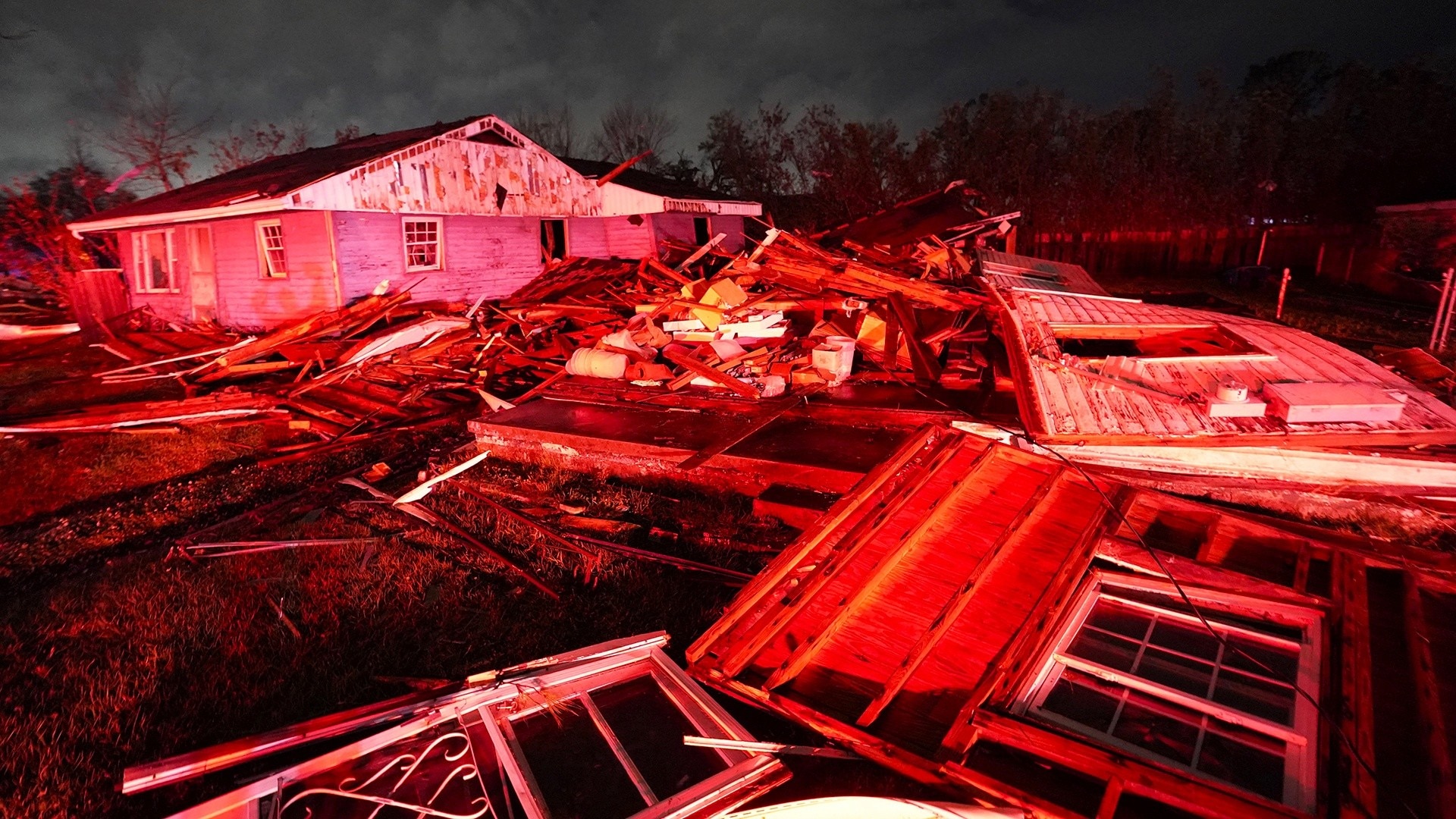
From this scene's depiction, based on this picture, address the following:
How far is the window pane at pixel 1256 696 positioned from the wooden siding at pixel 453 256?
1387cm

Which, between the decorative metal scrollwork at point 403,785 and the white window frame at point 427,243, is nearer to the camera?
the decorative metal scrollwork at point 403,785

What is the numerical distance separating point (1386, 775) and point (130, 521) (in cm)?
851

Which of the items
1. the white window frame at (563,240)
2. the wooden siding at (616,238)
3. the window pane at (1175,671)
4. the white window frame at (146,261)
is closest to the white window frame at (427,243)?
the white window frame at (563,240)

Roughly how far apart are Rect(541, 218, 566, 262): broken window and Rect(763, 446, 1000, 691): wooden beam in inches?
572

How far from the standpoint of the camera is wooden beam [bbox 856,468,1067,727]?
2982 millimetres

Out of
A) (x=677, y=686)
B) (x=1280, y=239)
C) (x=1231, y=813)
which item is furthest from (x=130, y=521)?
(x=1280, y=239)

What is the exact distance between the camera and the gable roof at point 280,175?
471 inches

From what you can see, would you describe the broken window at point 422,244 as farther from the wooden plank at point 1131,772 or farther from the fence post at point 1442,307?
the fence post at point 1442,307

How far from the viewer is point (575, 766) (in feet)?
9.62

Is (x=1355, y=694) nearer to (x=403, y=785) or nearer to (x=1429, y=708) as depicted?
(x=1429, y=708)

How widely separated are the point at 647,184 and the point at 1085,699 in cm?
1873

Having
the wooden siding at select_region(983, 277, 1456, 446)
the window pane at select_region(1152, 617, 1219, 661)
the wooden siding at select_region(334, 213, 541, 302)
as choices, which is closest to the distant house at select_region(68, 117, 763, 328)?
the wooden siding at select_region(334, 213, 541, 302)

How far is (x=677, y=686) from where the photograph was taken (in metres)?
3.34

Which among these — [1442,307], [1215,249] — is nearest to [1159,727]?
[1442,307]
